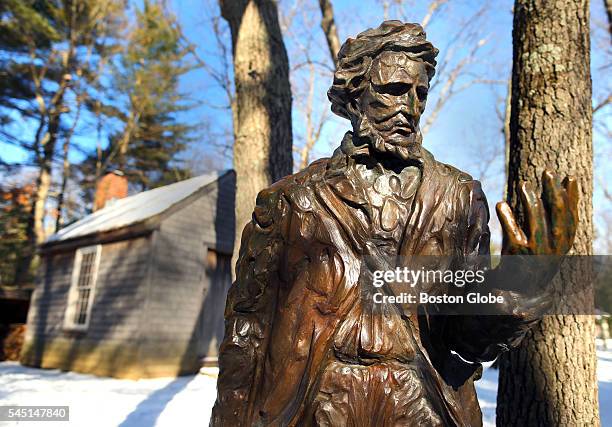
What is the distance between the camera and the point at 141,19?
23703mm

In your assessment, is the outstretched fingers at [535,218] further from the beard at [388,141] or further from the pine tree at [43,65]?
the pine tree at [43,65]

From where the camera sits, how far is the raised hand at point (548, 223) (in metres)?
1.50

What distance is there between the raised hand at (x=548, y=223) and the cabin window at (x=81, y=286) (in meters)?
12.5

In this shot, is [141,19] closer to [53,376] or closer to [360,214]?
[53,376]

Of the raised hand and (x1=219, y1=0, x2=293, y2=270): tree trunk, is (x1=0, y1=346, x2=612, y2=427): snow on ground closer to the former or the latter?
(x1=219, y1=0, x2=293, y2=270): tree trunk

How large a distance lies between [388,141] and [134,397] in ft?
26.2

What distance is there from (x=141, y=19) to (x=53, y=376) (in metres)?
17.4

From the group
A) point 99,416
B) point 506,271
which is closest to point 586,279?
point 506,271

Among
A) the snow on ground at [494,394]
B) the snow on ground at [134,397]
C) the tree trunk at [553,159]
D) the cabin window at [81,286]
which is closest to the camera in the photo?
the tree trunk at [553,159]

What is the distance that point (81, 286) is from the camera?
13070 millimetres

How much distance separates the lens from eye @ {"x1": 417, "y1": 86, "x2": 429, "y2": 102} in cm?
191

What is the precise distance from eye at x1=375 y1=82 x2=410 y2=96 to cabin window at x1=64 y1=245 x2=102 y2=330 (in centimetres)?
1204

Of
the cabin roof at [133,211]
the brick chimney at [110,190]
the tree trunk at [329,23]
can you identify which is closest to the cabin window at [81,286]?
the cabin roof at [133,211]

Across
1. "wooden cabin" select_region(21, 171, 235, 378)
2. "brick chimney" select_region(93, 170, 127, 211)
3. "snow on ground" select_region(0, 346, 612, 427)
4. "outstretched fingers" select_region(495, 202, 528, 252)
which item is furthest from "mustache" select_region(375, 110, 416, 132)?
"brick chimney" select_region(93, 170, 127, 211)
